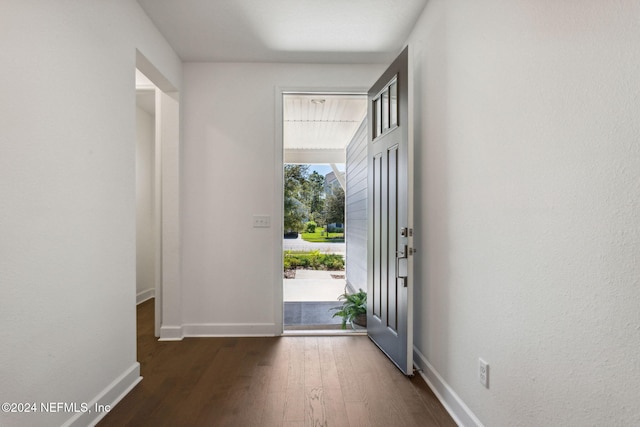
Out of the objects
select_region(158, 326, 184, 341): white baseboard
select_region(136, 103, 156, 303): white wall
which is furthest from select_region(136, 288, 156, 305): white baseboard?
select_region(158, 326, 184, 341): white baseboard

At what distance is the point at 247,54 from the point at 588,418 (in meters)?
3.22

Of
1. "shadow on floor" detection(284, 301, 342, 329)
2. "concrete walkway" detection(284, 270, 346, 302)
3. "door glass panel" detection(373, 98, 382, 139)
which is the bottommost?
"concrete walkway" detection(284, 270, 346, 302)

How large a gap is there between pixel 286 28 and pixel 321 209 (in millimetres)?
6128

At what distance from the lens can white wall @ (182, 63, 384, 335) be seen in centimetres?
319

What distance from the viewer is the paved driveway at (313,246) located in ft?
28.4

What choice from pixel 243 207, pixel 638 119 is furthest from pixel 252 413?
pixel 638 119

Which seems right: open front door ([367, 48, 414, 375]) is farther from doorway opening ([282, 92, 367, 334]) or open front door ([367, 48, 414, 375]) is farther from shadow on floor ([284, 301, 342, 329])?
shadow on floor ([284, 301, 342, 329])

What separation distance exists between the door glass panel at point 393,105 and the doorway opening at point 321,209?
2.34ft

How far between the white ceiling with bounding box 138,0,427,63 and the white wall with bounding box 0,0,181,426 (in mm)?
426

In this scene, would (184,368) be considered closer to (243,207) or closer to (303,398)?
(303,398)

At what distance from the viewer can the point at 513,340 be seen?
1375 millimetres

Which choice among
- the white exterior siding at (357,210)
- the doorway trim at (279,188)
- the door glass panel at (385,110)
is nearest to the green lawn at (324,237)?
the white exterior siding at (357,210)

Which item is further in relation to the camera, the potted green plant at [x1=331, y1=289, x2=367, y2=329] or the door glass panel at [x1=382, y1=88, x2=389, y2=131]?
the potted green plant at [x1=331, y1=289, x2=367, y2=329]

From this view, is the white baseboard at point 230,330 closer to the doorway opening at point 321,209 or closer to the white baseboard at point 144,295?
the doorway opening at point 321,209
